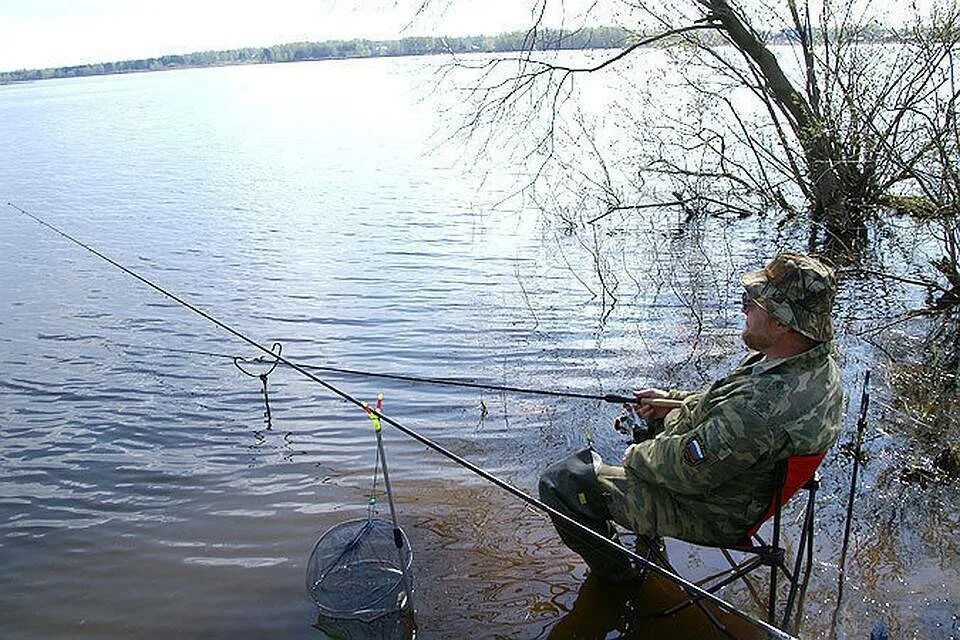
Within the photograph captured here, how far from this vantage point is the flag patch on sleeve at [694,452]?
3662 millimetres

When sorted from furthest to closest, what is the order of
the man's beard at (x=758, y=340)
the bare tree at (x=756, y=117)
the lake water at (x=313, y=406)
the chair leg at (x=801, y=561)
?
the bare tree at (x=756, y=117) → the lake water at (x=313, y=406) → the chair leg at (x=801, y=561) → the man's beard at (x=758, y=340)

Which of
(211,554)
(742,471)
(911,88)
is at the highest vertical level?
(911,88)

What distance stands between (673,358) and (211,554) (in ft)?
17.5

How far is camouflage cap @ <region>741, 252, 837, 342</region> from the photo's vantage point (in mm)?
3523

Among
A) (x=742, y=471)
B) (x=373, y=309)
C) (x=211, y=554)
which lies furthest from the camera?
(x=373, y=309)

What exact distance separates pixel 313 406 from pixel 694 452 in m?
5.39

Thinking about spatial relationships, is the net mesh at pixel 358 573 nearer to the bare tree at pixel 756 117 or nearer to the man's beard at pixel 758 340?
the man's beard at pixel 758 340

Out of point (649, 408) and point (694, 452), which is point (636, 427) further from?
point (694, 452)

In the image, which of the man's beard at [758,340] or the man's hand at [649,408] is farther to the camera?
the man's hand at [649,408]

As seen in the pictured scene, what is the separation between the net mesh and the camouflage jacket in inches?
58.1

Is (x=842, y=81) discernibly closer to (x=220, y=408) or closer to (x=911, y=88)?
(x=911, y=88)

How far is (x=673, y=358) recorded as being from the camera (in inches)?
370

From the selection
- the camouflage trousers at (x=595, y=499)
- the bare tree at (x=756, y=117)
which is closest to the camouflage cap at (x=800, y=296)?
the camouflage trousers at (x=595, y=499)

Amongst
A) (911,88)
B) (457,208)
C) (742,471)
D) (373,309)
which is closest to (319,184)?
(457,208)
